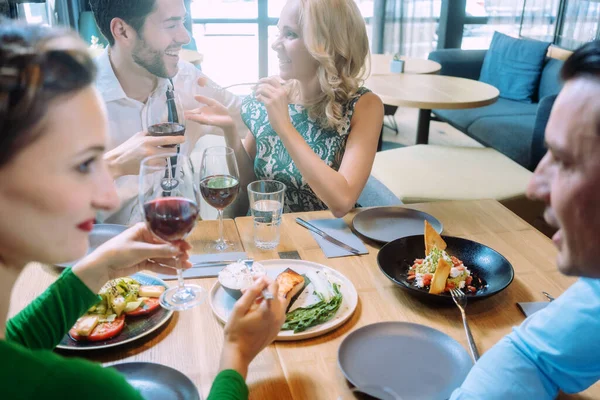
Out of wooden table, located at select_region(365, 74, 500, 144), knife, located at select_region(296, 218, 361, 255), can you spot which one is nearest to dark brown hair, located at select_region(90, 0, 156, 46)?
knife, located at select_region(296, 218, 361, 255)

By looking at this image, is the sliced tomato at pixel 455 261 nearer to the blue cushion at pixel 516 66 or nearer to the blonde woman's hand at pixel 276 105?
the blonde woman's hand at pixel 276 105

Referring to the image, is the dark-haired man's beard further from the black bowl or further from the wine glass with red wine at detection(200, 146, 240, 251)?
the black bowl

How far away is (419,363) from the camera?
3.34 feet

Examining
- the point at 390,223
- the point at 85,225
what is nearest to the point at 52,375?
the point at 85,225

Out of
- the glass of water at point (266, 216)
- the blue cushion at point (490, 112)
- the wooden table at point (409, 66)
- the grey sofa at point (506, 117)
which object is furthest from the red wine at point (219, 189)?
the blue cushion at point (490, 112)

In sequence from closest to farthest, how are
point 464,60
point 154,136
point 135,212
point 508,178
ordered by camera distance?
point 154,136 → point 135,212 → point 508,178 → point 464,60

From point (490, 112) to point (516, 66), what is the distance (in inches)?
23.8

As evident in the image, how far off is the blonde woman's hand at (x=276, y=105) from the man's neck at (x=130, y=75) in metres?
0.60

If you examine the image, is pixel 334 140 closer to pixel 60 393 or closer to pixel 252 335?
pixel 252 335

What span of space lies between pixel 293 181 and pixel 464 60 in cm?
355

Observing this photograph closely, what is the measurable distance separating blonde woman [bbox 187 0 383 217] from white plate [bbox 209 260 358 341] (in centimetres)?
37

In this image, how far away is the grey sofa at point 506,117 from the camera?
3.63 m

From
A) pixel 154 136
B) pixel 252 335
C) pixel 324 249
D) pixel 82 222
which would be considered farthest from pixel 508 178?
pixel 82 222

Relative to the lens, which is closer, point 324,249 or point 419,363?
point 419,363
